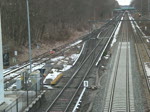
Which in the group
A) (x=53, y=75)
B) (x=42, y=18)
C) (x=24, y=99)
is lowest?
(x=53, y=75)

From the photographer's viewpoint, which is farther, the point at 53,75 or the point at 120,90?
the point at 53,75

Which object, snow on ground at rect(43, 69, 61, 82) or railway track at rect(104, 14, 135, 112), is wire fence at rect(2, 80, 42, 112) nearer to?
railway track at rect(104, 14, 135, 112)

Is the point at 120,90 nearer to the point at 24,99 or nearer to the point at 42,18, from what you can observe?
the point at 24,99

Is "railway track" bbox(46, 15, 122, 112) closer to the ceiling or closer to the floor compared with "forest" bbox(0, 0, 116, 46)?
closer to the floor

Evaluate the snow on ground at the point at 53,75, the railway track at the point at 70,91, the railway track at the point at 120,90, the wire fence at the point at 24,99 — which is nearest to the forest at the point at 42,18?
the snow on ground at the point at 53,75

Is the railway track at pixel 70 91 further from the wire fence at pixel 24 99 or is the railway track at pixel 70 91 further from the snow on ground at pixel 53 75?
the snow on ground at pixel 53 75

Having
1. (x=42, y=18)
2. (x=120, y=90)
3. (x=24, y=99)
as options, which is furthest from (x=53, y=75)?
(x=42, y=18)

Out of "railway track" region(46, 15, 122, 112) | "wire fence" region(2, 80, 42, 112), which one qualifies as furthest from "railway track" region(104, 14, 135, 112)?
"wire fence" region(2, 80, 42, 112)

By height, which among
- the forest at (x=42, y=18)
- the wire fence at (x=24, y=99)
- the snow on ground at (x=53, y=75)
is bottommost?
the snow on ground at (x=53, y=75)

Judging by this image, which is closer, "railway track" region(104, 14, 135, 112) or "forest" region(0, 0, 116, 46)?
"railway track" region(104, 14, 135, 112)

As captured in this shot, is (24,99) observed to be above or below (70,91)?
above

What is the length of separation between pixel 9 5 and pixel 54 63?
9937 millimetres

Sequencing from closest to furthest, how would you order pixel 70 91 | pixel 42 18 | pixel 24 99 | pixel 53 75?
1. pixel 24 99
2. pixel 70 91
3. pixel 53 75
4. pixel 42 18

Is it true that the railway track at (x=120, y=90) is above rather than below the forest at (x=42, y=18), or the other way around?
below
